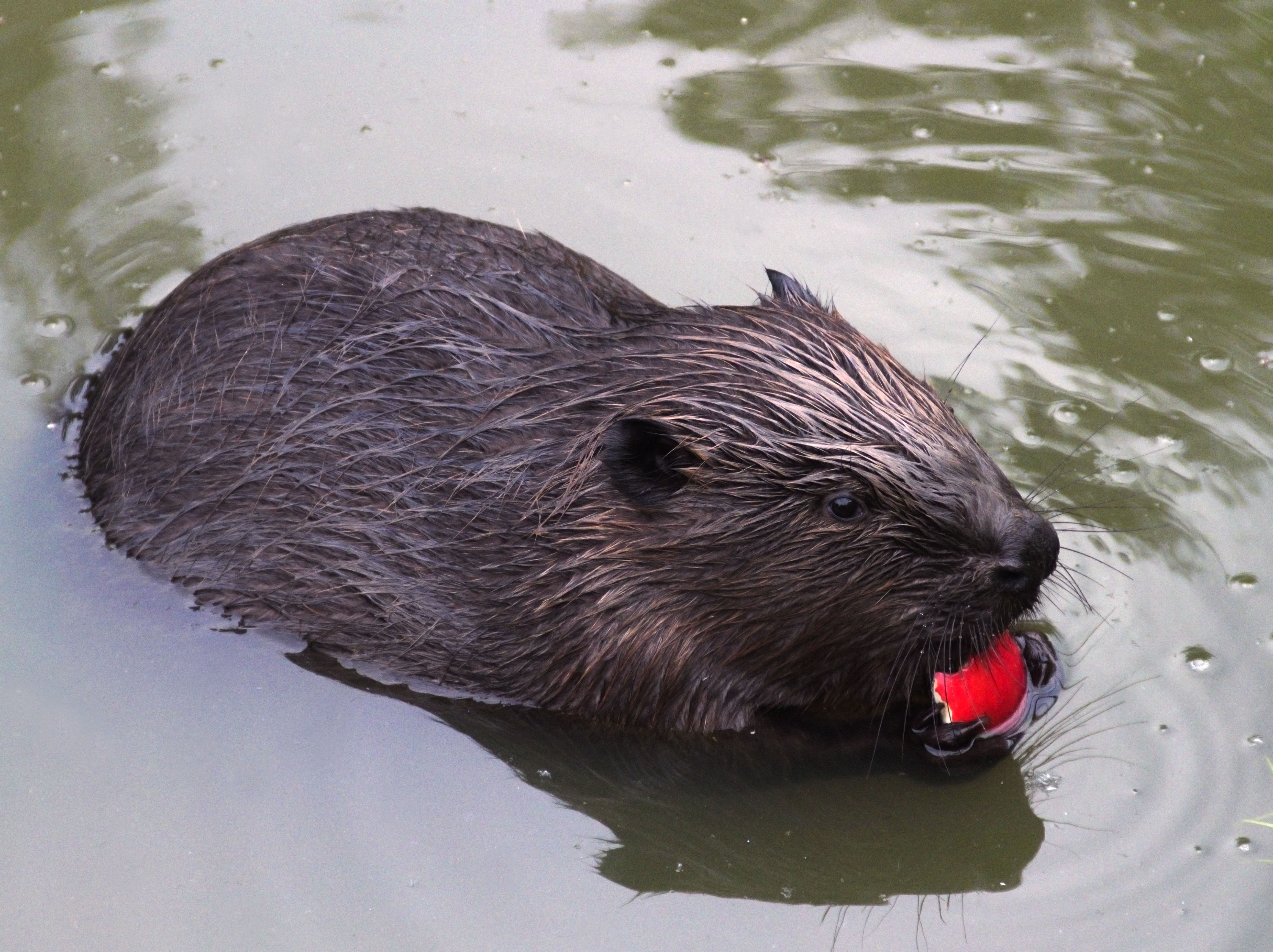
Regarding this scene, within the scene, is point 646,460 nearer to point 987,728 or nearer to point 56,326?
point 987,728

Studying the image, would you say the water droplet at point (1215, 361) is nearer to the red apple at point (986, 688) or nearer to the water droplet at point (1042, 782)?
the red apple at point (986, 688)

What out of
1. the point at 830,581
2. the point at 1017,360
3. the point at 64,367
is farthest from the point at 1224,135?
the point at 64,367

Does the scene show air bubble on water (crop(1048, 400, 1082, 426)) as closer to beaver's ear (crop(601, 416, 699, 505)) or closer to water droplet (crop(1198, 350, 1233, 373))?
water droplet (crop(1198, 350, 1233, 373))

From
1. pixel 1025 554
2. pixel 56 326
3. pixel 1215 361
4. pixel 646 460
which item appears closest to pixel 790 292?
pixel 646 460

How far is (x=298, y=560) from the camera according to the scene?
4.63m

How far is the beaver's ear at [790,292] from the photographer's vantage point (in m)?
4.61

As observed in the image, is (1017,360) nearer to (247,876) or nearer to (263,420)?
(263,420)

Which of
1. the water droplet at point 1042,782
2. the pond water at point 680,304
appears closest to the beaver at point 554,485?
the pond water at point 680,304

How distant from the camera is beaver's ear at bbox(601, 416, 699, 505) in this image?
421 centimetres

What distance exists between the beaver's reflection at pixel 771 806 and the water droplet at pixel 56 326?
2101 millimetres

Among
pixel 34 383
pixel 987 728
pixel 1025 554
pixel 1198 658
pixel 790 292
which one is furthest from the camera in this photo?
pixel 34 383

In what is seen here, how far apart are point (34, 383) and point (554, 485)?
94.0 inches

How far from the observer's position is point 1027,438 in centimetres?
547

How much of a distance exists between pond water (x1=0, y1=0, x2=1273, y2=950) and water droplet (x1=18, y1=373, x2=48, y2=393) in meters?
0.01
